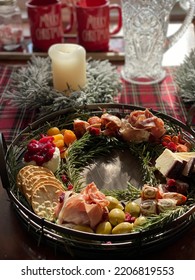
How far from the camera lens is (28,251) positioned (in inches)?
23.1

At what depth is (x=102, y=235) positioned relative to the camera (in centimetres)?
53

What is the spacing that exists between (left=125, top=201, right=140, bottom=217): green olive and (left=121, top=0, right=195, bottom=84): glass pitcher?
0.49 metres

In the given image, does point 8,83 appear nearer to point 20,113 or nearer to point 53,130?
point 20,113

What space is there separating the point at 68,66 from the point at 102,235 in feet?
1.57

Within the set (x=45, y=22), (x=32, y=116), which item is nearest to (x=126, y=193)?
(x=32, y=116)

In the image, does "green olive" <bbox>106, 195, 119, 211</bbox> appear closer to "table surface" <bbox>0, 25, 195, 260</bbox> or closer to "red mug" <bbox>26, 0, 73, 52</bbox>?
"table surface" <bbox>0, 25, 195, 260</bbox>

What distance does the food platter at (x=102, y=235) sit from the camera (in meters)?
0.54

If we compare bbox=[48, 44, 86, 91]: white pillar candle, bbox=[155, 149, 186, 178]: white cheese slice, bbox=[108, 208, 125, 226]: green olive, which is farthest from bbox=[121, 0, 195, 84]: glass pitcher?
bbox=[108, 208, 125, 226]: green olive

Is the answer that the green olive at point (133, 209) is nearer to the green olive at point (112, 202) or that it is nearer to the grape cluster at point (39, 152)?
the green olive at point (112, 202)

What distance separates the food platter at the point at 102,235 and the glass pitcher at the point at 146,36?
304mm

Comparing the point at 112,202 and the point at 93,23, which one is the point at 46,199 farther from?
the point at 93,23

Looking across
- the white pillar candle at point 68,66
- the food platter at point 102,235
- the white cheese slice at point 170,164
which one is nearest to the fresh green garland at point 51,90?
the white pillar candle at point 68,66

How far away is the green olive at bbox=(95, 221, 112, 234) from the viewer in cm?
58

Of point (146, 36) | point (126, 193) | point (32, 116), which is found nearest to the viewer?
point (126, 193)
